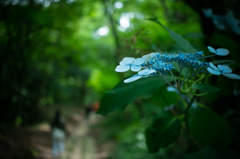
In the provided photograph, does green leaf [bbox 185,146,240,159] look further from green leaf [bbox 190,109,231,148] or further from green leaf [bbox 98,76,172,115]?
green leaf [bbox 98,76,172,115]

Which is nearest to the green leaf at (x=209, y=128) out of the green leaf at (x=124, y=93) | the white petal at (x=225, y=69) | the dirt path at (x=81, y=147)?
the green leaf at (x=124, y=93)

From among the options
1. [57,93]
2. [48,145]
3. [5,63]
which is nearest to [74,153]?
[48,145]

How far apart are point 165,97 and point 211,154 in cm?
39

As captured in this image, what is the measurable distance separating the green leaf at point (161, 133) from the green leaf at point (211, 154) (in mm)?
153

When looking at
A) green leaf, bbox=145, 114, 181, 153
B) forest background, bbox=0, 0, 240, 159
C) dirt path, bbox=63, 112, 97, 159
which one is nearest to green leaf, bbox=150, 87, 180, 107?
forest background, bbox=0, 0, 240, 159

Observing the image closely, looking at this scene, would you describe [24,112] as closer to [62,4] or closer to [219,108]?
[62,4]

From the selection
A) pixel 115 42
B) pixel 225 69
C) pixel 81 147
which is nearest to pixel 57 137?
pixel 81 147

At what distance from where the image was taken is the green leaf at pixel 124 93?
0.81 metres

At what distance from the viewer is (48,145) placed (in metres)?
4.86

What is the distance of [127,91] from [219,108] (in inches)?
30.6

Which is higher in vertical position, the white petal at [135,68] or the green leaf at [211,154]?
the white petal at [135,68]

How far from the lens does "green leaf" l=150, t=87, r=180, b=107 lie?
1.05m

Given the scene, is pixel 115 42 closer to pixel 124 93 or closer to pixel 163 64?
pixel 124 93

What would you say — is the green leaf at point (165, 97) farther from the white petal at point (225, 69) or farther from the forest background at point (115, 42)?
the white petal at point (225, 69)
